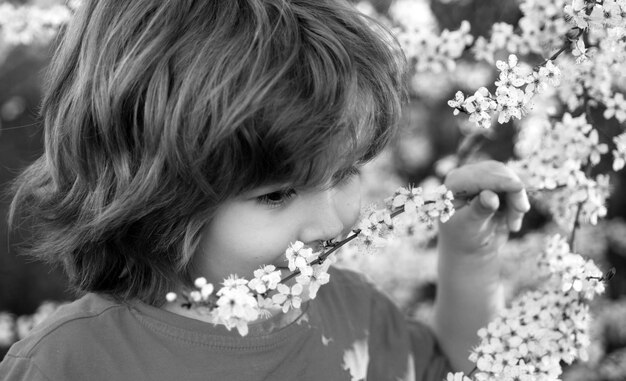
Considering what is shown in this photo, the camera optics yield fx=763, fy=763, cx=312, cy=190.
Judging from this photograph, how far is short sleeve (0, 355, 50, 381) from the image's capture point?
3.05 feet

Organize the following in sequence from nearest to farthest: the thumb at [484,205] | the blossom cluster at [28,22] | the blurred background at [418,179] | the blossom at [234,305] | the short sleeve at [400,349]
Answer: the blossom at [234,305] < the thumb at [484,205] < the short sleeve at [400,349] < the blossom cluster at [28,22] < the blurred background at [418,179]

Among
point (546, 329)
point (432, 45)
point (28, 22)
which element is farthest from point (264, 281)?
point (28, 22)

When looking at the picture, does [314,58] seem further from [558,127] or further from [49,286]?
[49,286]

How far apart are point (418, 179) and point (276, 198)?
173cm

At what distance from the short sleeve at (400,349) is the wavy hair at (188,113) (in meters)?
0.40

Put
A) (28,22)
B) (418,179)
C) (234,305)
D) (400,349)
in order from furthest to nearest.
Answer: (418,179)
(28,22)
(400,349)
(234,305)

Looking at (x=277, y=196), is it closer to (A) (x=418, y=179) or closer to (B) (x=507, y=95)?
(B) (x=507, y=95)

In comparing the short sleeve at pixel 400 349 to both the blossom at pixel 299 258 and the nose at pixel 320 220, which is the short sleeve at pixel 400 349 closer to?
the nose at pixel 320 220

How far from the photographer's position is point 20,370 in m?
0.94

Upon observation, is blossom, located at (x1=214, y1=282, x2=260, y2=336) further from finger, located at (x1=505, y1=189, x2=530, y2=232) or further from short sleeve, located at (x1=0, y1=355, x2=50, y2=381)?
finger, located at (x1=505, y1=189, x2=530, y2=232)

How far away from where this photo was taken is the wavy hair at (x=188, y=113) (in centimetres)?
86

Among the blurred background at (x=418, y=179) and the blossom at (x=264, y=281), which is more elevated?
the blossom at (x=264, y=281)

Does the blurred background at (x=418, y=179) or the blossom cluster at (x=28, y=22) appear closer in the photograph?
the blossom cluster at (x=28, y=22)

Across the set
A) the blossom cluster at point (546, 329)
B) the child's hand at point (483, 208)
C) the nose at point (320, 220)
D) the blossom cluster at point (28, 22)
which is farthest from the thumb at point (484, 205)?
the blossom cluster at point (28, 22)
